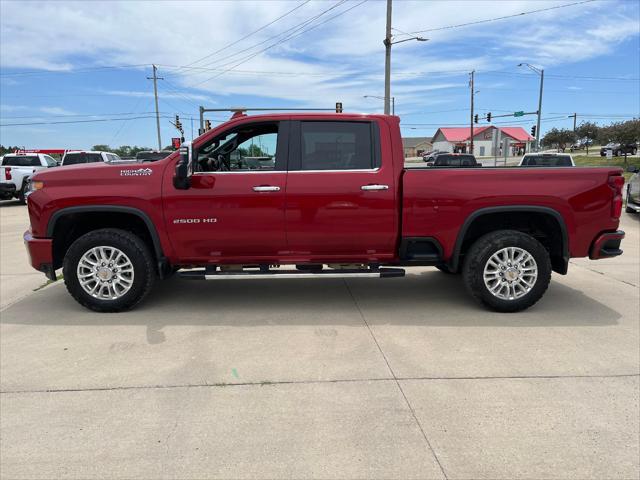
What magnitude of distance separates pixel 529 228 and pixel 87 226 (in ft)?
15.8

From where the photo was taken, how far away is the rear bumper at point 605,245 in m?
4.88

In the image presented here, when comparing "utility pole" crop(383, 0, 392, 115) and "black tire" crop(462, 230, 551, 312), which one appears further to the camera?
"utility pole" crop(383, 0, 392, 115)

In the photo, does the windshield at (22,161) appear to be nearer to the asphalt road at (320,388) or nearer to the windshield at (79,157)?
the windshield at (79,157)

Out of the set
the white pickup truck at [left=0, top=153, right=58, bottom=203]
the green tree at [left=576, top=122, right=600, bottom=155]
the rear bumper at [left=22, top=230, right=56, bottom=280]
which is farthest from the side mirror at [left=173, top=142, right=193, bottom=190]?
the green tree at [left=576, top=122, right=600, bottom=155]

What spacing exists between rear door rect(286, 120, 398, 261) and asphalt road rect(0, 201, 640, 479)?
0.72m

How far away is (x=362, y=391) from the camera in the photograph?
3.32 m

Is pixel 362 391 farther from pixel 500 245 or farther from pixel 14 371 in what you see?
pixel 14 371

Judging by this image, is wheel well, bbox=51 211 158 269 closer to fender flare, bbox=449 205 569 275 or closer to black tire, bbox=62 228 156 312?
black tire, bbox=62 228 156 312

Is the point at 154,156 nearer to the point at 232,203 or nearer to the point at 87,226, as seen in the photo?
the point at 87,226

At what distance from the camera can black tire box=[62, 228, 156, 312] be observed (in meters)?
4.80

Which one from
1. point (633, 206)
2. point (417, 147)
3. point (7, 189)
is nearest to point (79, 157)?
point (7, 189)

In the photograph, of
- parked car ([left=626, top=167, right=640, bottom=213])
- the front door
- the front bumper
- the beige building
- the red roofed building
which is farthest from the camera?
the beige building

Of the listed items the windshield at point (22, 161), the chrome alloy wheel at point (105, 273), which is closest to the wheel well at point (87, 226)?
the chrome alloy wheel at point (105, 273)

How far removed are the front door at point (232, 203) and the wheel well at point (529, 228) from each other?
78.4 inches
